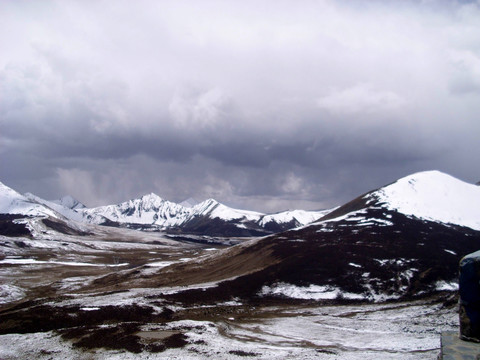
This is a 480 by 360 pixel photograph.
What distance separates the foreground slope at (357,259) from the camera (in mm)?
70688

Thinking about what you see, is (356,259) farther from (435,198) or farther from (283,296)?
(435,198)

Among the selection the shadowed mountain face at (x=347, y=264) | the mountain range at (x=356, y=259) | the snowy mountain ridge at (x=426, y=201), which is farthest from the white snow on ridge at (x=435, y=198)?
the shadowed mountain face at (x=347, y=264)

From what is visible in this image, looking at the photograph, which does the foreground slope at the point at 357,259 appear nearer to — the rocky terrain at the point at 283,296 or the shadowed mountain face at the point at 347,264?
the shadowed mountain face at the point at 347,264

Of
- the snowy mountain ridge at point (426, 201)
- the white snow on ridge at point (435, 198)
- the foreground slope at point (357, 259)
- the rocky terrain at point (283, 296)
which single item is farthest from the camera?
the white snow on ridge at point (435, 198)

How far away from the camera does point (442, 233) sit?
105 metres

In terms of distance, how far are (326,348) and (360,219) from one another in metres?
93.3

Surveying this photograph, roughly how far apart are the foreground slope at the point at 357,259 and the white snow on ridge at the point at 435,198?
356mm

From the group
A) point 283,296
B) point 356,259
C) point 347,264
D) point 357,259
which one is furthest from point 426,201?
point 283,296

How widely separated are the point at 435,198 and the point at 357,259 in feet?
235

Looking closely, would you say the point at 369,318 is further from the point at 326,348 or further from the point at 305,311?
the point at 326,348

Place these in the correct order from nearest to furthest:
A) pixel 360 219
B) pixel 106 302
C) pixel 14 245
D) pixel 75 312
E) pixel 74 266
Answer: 1. pixel 75 312
2. pixel 106 302
3. pixel 360 219
4. pixel 74 266
5. pixel 14 245

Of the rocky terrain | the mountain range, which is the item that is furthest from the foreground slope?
the rocky terrain

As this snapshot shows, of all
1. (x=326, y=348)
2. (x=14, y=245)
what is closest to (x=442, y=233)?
(x=326, y=348)

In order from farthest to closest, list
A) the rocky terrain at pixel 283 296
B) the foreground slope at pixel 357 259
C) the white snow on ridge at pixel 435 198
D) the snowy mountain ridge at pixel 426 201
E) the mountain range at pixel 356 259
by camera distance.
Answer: the white snow on ridge at pixel 435 198 < the snowy mountain ridge at pixel 426 201 < the foreground slope at pixel 357 259 < the mountain range at pixel 356 259 < the rocky terrain at pixel 283 296
